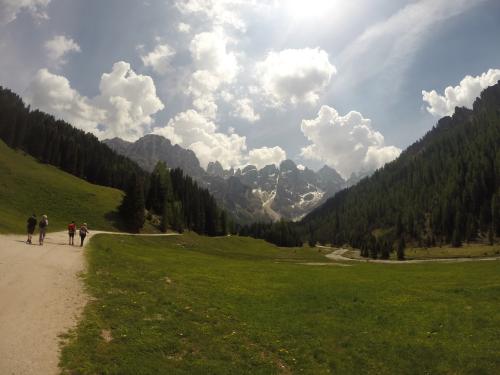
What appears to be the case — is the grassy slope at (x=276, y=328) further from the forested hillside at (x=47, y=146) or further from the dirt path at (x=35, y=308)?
the forested hillside at (x=47, y=146)

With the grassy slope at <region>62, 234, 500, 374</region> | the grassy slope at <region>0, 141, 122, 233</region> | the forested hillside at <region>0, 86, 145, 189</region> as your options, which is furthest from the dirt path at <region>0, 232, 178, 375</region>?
the forested hillside at <region>0, 86, 145, 189</region>

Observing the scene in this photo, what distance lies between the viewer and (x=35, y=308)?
61.4 feet

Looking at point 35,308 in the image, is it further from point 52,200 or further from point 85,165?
point 85,165

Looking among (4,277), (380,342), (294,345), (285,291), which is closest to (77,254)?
(4,277)

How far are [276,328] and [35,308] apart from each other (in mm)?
13679

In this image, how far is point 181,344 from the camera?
1788cm

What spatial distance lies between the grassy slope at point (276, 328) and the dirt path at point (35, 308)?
846 mm

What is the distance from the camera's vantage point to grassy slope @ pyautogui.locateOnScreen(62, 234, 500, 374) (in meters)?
16.4

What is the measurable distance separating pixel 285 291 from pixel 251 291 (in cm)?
349

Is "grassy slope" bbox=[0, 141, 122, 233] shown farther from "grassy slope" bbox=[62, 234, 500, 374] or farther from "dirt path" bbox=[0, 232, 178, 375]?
"grassy slope" bbox=[62, 234, 500, 374]

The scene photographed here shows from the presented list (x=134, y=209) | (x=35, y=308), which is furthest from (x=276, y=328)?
(x=134, y=209)

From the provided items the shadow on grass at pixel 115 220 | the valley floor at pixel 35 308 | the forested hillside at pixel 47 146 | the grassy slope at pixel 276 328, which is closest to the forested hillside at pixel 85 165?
the forested hillside at pixel 47 146

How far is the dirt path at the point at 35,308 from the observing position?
1348cm

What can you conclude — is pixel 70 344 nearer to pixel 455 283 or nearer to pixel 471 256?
pixel 455 283
